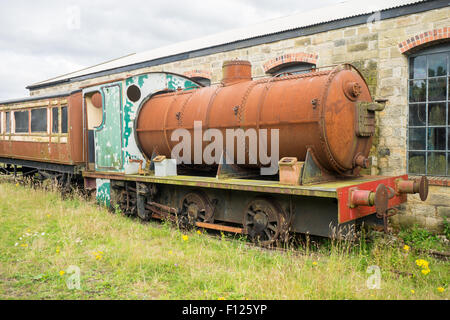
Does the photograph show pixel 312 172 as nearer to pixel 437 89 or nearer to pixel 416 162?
pixel 416 162

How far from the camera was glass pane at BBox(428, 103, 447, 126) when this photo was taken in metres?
7.17

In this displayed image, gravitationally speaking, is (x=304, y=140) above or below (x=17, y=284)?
above

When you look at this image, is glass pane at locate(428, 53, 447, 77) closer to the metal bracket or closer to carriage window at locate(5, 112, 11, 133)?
the metal bracket

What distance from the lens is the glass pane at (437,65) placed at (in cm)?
710

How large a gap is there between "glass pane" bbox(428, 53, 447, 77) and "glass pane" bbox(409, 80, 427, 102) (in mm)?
228

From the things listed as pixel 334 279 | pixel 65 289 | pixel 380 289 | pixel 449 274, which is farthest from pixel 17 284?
pixel 449 274

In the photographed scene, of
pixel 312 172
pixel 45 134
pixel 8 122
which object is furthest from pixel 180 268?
pixel 8 122

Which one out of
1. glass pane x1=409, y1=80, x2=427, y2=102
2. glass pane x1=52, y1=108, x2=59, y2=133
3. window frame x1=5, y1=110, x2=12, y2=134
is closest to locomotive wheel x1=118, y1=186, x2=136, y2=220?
glass pane x1=52, y1=108, x2=59, y2=133

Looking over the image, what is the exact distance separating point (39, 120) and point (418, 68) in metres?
9.74

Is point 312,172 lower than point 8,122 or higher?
lower

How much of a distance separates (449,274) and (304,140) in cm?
246

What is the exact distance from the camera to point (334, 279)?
403 centimetres

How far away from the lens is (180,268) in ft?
15.3

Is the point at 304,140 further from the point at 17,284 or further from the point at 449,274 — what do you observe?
the point at 17,284
